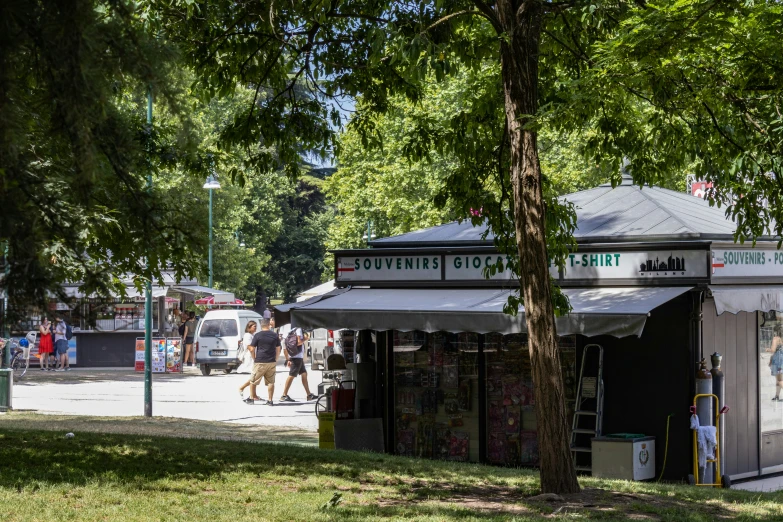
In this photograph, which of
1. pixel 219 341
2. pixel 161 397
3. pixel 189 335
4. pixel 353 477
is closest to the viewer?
pixel 353 477

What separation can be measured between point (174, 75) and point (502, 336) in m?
9.50

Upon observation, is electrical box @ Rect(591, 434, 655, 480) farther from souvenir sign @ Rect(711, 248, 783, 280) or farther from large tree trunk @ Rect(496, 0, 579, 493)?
large tree trunk @ Rect(496, 0, 579, 493)

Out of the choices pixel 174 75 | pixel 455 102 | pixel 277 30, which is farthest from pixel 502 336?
pixel 455 102

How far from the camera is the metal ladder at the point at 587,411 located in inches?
520

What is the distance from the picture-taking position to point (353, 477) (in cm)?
1066

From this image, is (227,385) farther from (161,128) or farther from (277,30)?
(277,30)

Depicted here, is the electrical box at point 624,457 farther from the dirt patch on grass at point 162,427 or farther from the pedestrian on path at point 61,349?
the pedestrian on path at point 61,349

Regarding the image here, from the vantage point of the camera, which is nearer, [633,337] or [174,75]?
[174,75]

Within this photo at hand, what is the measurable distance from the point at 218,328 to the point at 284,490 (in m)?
24.8

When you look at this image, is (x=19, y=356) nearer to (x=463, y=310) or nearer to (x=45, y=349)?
(x=45, y=349)

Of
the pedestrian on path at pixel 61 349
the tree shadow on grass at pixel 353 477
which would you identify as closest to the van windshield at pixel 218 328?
the pedestrian on path at pixel 61 349

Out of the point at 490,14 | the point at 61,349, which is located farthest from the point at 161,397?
the point at 490,14

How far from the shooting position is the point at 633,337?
13.3 metres

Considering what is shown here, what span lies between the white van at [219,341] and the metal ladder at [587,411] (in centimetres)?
2127
